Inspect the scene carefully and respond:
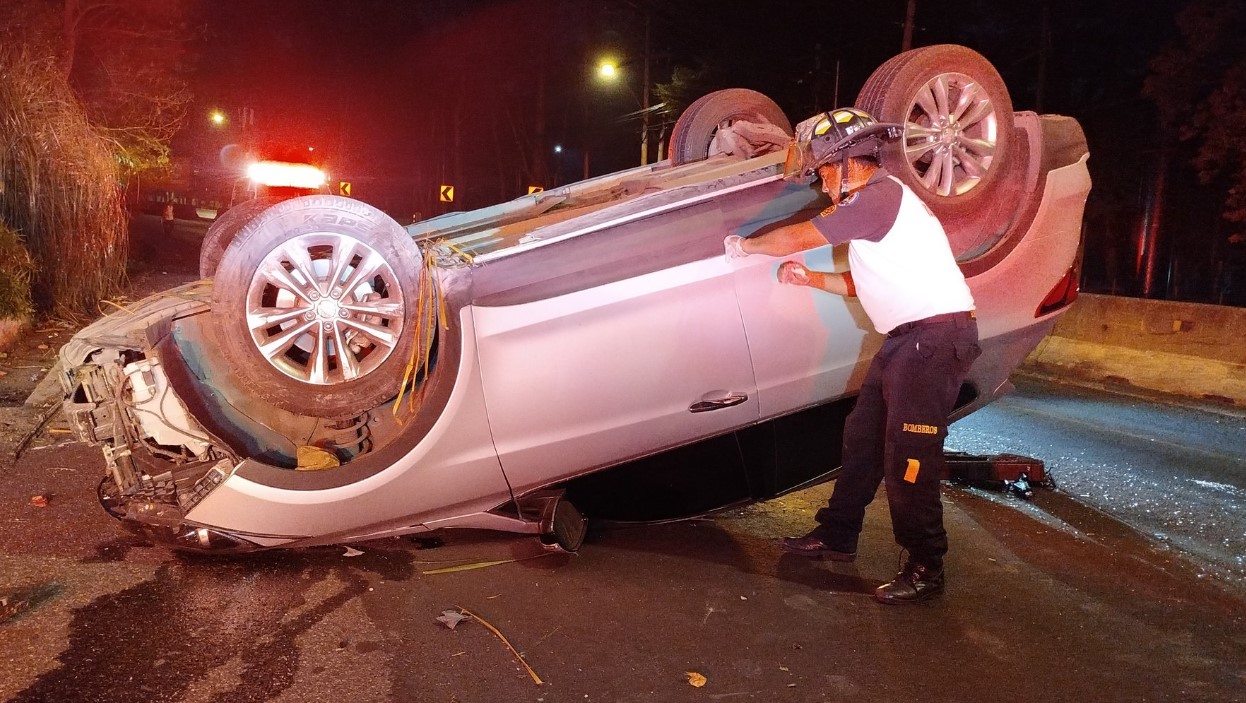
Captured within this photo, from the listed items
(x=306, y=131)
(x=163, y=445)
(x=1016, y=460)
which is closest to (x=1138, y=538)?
(x=1016, y=460)

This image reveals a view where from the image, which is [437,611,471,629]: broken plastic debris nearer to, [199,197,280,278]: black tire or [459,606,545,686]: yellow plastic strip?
[459,606,545,686]: yellow plastic strip

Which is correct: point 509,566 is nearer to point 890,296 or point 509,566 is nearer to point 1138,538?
point 890,296

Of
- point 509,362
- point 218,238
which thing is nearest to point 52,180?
point 218,238

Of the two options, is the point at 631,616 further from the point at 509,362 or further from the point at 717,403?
the point at 509,362

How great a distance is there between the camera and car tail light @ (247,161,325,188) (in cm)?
884

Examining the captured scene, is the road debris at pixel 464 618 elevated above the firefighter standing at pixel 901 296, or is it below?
below

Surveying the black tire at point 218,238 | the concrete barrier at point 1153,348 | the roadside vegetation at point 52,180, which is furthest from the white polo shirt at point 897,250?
the roadside vegetation at point 52,180

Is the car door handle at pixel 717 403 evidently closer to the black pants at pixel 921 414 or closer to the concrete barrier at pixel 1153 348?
the black pants at pixel 921 414

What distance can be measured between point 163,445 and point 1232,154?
62.7 feet

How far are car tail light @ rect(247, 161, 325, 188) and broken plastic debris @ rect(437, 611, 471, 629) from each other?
6.65 metres

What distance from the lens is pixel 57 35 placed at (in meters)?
11.8

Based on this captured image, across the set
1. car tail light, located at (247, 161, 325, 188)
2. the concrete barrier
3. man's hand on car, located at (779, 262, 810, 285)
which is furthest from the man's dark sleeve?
car tail light, located at (247, 161, 325, 188)

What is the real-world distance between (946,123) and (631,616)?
253 centimetres

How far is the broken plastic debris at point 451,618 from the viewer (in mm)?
3334
